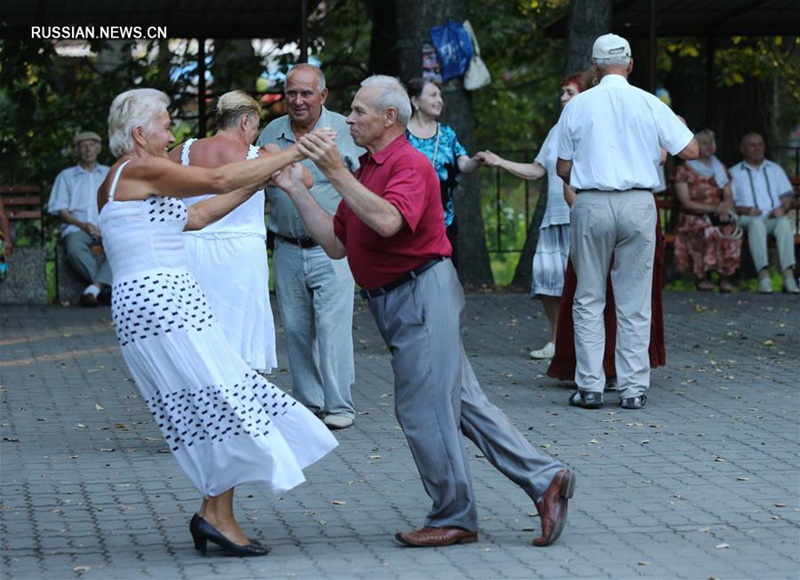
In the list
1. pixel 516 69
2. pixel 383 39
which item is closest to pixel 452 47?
pixel 383 39

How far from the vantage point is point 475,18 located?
67.2 ft

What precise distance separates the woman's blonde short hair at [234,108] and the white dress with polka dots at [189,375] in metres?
2.14

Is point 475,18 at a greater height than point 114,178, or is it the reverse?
point 475,18

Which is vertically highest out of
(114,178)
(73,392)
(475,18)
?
(475,18)

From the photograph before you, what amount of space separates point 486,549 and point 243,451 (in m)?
1.03

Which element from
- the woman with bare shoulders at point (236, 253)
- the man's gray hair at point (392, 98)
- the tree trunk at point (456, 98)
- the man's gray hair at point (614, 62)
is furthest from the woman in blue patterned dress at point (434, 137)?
the tree trunk at point (456, 98)

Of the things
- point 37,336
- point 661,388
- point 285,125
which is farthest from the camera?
point 37,336

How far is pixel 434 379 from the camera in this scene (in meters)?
6.20

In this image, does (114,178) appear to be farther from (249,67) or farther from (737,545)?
(249,67)

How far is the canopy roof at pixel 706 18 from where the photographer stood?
17.9 m

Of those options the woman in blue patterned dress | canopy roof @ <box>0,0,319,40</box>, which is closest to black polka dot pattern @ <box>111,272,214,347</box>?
the woman in blue patterned dress

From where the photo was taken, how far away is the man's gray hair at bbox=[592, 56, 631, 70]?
9727mm

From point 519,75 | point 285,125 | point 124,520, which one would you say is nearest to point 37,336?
point 285,125

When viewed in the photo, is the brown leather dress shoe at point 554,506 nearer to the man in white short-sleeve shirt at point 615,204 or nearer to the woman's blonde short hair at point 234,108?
the woman's blonde short hair at point 234,108
